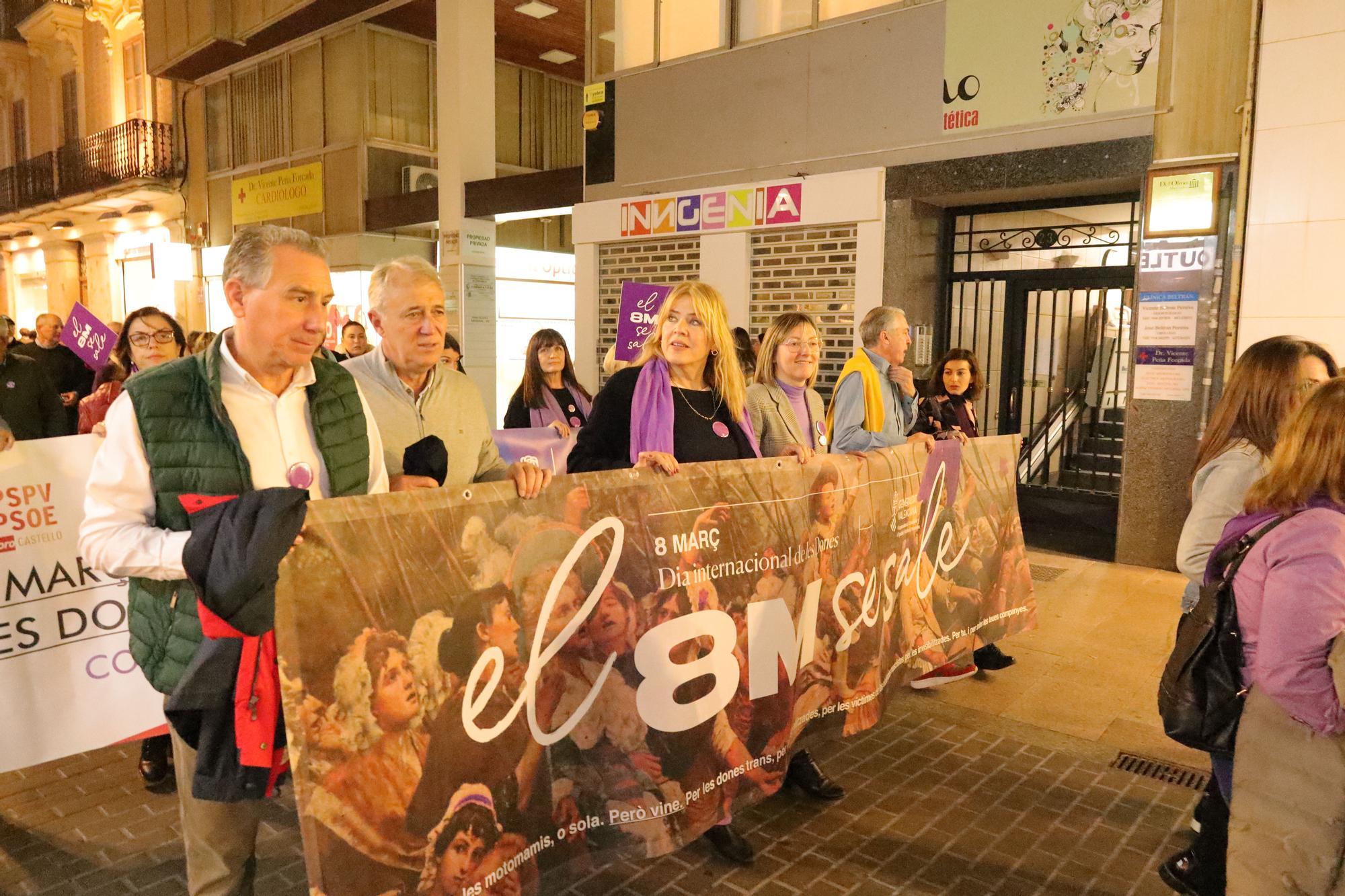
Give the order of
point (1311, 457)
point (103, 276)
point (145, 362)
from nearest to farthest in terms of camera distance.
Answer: point (1311, 457) → point (145, 362) → point (103, 276)

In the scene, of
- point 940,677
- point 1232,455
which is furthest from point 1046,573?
point 1232,455

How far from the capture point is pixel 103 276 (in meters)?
23.1

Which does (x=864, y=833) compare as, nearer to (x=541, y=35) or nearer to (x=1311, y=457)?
(x=1311, y=457)

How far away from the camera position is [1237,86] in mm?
6766

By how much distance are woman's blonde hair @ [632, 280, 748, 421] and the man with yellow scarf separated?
1136 millimetres

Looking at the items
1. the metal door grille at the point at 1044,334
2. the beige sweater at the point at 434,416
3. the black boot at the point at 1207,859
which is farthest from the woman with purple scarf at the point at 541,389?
the metal door grille at the point at 1044,334

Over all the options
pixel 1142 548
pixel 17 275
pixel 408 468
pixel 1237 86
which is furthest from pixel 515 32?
pixel 17 275

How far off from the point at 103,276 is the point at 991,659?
81.7ft

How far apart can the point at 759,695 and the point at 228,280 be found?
2091 millimetres

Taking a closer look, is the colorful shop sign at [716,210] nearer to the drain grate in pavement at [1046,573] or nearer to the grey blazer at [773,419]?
the drain grate in pavement at [1046,573]

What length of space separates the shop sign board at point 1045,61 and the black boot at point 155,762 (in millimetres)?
7578

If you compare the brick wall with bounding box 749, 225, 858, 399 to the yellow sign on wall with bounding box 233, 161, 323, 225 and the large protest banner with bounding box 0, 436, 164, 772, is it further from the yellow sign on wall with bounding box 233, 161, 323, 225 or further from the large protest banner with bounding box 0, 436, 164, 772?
the yellow sign on wall with bounding box 233, 161, 323, 225

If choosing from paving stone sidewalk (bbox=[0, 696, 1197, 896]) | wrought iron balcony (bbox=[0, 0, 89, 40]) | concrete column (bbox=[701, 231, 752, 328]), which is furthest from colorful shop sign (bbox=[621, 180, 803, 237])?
wrought iron balcony (bbox=[0, 0, 89, 40])

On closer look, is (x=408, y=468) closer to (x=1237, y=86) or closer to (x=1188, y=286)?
(x=1188, y=286)
